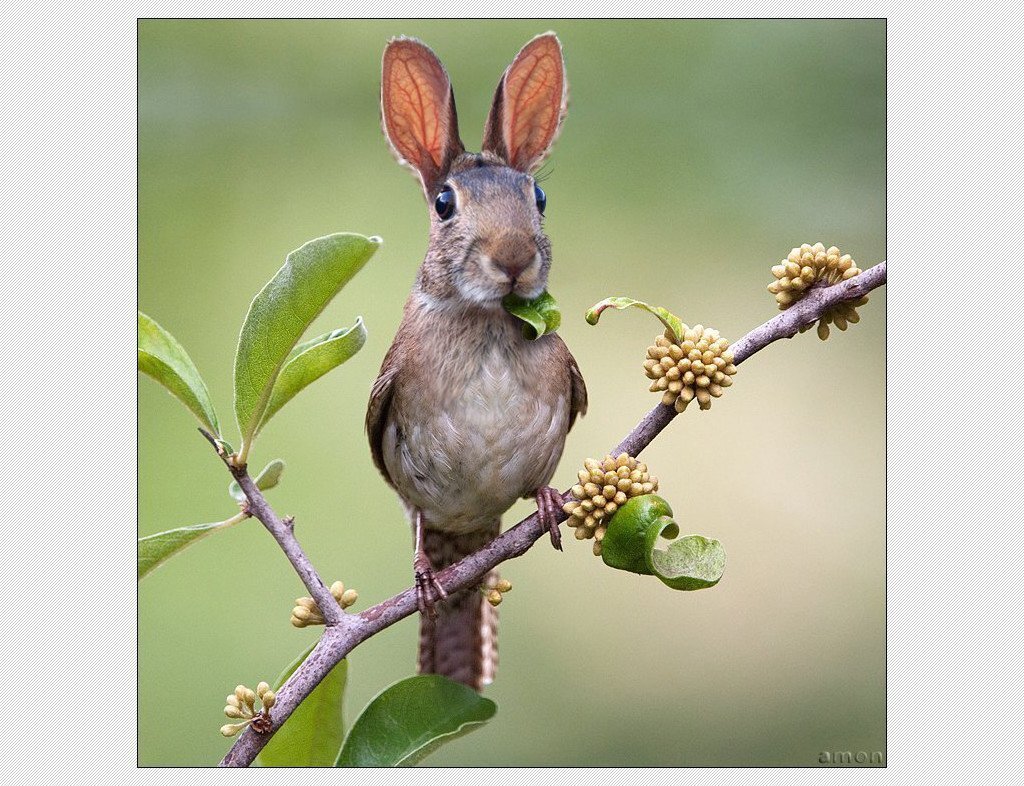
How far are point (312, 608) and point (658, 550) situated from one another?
0.53 metres

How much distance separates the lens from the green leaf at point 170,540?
5.25 feet

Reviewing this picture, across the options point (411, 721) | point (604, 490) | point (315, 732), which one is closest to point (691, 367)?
point (604, 490)

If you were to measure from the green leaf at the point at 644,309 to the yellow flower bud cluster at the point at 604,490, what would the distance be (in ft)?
0.64

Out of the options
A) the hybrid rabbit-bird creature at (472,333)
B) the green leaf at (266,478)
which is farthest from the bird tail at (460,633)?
the green leaf at (266,478)

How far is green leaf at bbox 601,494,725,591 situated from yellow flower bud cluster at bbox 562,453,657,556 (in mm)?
45

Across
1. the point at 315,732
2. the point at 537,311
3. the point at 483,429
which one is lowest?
the point at 315,732

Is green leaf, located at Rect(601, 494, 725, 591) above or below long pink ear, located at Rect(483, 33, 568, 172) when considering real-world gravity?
below

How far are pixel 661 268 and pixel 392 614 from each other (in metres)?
1.36

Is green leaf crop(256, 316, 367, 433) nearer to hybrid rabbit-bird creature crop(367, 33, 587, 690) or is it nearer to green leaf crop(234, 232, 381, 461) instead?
green leaf crop(234, 232, 381, 461)

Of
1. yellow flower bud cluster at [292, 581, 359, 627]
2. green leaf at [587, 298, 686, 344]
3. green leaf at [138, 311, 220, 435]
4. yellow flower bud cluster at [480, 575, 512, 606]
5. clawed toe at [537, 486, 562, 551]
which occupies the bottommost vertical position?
yellow flower bud cluster at [292, 581, 359, 627]

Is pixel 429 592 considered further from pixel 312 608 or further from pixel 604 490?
pixel 604 490

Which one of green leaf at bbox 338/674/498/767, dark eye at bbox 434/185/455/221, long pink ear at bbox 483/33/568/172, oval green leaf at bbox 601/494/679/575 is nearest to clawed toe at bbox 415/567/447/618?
green leaf at bbox 338/674/498/767

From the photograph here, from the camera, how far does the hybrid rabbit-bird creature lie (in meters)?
1.74

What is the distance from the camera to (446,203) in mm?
1788
